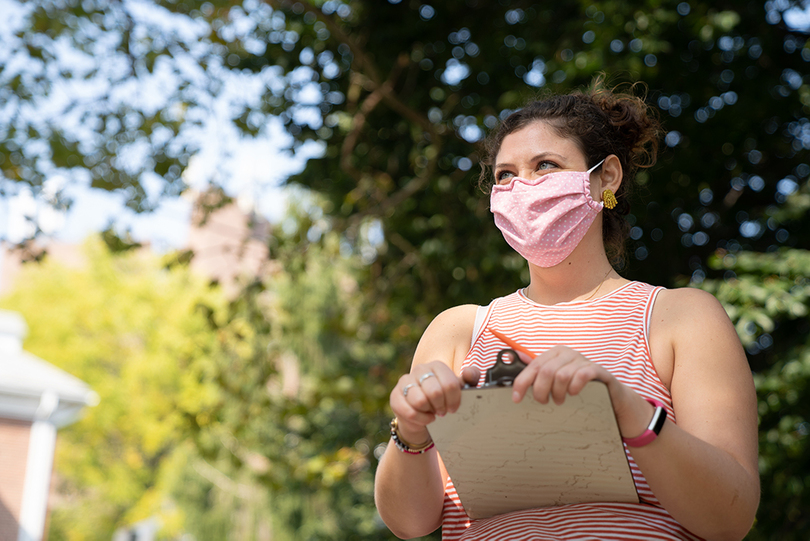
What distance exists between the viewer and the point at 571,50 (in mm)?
5719

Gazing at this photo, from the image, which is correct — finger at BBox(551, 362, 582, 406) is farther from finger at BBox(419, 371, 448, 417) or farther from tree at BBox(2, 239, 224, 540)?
tree at BBox(2, 239, 224, 540)

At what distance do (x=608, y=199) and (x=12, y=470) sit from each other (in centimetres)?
1041

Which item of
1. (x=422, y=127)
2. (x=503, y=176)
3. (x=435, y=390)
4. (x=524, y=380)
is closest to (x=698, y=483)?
(x=524, y=380)

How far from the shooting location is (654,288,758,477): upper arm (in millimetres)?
1490

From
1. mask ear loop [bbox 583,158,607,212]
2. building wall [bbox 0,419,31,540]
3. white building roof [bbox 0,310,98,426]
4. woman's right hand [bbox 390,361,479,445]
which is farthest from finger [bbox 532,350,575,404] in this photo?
building wall [bbox 0,419,31,540]

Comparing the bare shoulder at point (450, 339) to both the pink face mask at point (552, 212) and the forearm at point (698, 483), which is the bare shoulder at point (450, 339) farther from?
the forearm at point (698, 483)

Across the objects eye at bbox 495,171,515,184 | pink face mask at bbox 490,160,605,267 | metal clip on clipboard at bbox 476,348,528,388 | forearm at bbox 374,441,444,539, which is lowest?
forearm at bbox 374,441,444,539

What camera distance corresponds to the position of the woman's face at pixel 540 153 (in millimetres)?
1923

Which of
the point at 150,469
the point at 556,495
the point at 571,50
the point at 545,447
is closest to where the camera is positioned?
the point at 545,447

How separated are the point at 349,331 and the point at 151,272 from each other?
Answer: 23.7 m

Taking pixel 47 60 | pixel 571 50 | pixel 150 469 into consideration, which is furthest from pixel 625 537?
pixel 150 469

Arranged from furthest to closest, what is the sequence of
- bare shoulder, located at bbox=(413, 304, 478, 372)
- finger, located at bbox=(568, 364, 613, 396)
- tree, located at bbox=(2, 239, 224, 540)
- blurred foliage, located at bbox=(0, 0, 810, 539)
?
tree, located at bbox=(2, 239, 224, 540), blurred foliage, located at bbox=(0, 0, 810, 539), bare shoulder, located at bbox=(413, 304, 478, 372), finger, located at bbox=(568, 364, 613, 396)

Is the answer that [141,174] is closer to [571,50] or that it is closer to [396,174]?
[396,174]

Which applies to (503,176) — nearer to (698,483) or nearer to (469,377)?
(469,377)
